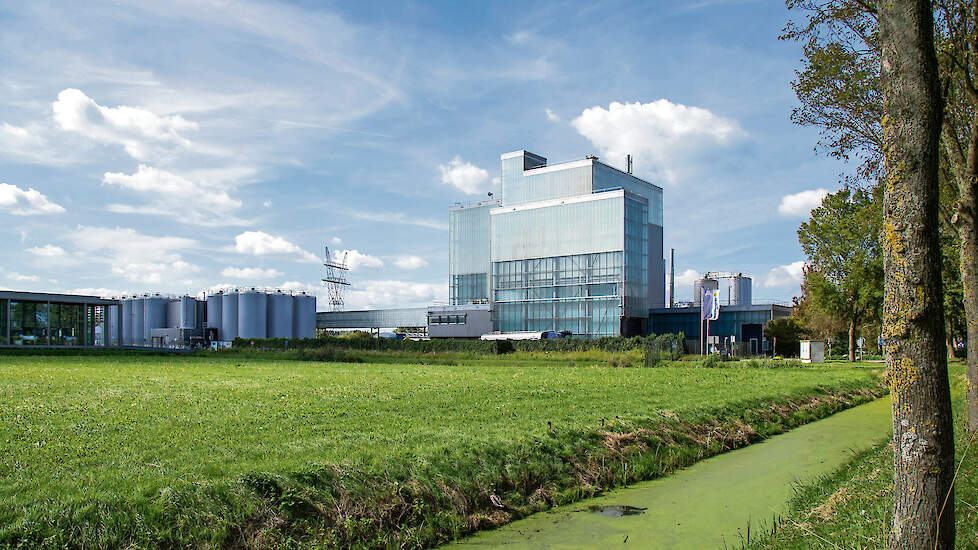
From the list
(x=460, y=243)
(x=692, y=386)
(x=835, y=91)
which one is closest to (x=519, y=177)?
(x=460, y=243)

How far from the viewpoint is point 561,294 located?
108 metres

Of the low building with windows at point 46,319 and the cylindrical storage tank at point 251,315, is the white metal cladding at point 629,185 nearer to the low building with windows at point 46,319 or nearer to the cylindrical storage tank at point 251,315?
the cylindrical storage tank at point 251,315

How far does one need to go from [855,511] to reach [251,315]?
427 ft

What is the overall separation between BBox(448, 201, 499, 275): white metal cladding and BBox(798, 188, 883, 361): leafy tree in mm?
63609

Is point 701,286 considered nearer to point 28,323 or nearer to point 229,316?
point 229,316

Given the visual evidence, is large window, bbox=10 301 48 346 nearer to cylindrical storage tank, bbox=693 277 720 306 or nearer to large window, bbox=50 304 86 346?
large window, bbox=50 304 86 346

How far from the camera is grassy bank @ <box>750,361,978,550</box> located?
8328 mm

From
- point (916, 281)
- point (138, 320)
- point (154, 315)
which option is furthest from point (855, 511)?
point (138, 320)

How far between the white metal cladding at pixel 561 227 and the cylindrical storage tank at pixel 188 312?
6373cm

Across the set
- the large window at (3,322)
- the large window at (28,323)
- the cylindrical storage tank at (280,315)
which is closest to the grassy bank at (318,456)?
the large window at (3,322)

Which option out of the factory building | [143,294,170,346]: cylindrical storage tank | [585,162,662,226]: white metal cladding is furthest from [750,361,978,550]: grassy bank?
[143,294,170,346]: cylindrical storage tank

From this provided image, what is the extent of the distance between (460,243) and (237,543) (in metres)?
118

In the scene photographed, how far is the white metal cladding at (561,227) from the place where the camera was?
338 ft

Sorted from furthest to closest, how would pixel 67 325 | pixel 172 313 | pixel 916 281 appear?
pixel 172 313 < pixel 67 325 < pixel 916 281
